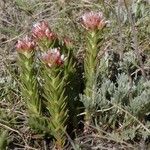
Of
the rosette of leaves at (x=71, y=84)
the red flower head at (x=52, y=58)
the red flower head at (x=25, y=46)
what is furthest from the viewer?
the rosette of leaves at (x=71, y=84)

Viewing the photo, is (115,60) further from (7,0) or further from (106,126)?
(7,0)

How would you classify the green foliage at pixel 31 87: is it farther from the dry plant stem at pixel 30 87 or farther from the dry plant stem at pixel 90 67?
the dry plant stem at pixel 90 67

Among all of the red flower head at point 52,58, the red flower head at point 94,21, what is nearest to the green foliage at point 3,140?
A: the red flower head at point 52,58

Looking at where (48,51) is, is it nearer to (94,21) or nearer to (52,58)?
(52,58)

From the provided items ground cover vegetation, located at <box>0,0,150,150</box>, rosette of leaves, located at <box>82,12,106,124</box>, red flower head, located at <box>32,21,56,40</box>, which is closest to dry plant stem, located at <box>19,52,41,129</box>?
ground cover vegetation, located at <box>0,0,150,150</box>

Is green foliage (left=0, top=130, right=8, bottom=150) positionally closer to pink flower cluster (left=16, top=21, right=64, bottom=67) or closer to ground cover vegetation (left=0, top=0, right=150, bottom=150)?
ground cover vegetation (left=0, top=0, right=150, bottom=150)

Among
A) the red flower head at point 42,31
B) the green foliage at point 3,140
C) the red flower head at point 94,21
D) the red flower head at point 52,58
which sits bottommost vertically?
the green foliage at point 3,140
